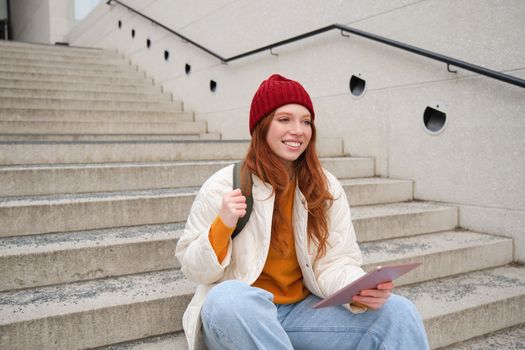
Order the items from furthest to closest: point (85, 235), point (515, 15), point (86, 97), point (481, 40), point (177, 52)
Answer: point (177, 52), point (86, 97), point (481, 40), point (515, 15), point (85, 235)

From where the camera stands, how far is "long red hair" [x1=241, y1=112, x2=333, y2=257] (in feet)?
5.31

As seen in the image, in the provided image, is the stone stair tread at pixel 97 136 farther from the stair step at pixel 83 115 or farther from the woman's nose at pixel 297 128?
the woman's nose at pixel 297 128

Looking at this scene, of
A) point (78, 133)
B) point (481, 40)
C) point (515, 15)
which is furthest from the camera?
point (78, 133)

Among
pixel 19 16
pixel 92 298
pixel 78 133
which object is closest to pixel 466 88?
pixel 92 298

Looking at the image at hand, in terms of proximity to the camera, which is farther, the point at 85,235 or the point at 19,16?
the point at 19,16

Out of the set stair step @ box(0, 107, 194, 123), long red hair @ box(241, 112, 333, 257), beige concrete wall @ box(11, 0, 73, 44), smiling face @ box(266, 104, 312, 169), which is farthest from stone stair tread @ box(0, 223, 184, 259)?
beige concrete wall @ box(11, 0, 73, 44)

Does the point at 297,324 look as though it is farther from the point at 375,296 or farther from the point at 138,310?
the point at 138,310

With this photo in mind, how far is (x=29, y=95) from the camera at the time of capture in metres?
5.03

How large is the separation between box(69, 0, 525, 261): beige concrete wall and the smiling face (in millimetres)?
1990

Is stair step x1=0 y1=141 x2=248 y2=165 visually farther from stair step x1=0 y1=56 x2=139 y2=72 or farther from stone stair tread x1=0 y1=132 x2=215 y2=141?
stair step x1=0 y1=56 x2=139 y2=72

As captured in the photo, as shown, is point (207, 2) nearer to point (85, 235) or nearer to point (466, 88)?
point (466, 88)

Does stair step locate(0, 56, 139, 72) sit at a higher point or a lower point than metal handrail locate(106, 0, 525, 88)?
higher

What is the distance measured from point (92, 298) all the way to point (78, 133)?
2.98 meters

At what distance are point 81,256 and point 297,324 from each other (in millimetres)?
1158
